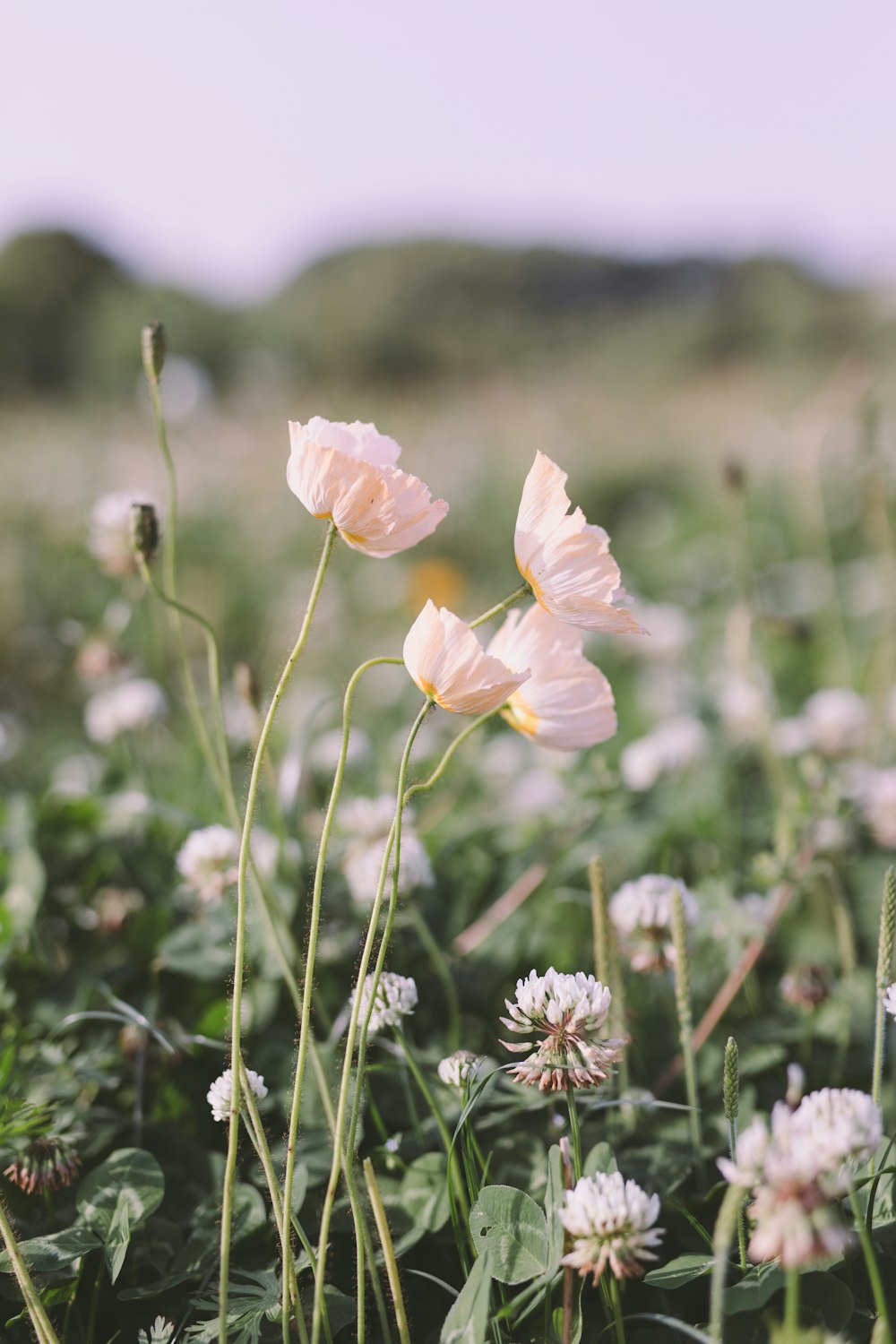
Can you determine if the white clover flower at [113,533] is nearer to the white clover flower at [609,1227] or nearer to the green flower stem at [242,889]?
the green flower stem at [242,889]

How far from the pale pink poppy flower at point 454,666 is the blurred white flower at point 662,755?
3.13ft

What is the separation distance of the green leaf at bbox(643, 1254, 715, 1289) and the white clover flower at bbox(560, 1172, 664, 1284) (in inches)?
4.8

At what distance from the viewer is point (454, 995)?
3.60 feet

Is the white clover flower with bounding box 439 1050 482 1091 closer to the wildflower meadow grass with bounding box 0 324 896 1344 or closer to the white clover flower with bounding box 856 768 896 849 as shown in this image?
the wildflower meadow grass with bounding box 0 324 896 1344

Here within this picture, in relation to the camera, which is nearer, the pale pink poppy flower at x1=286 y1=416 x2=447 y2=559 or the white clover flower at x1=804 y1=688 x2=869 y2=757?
the pale pink poppy flower at x1=286 y1=416 x2=447 y2=559

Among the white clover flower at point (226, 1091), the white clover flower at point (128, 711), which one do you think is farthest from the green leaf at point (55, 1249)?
the white clover flower at point (128, 711)

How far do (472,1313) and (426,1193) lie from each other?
0.20 metres

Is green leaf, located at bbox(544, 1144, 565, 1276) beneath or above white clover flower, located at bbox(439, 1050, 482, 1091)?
beneath

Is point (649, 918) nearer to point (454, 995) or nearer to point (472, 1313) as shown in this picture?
point (454, 995)

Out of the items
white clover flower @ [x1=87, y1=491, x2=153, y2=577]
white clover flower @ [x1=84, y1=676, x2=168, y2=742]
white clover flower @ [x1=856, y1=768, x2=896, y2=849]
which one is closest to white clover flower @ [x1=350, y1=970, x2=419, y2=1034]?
white clover flower @ [x1=87, y1=491, x2=153, y2=577]

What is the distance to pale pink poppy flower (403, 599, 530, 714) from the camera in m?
0.67

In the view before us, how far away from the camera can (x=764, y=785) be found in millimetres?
1896

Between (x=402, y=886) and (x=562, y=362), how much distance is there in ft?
63.9

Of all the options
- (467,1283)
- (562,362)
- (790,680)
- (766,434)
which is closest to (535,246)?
(562,362)
